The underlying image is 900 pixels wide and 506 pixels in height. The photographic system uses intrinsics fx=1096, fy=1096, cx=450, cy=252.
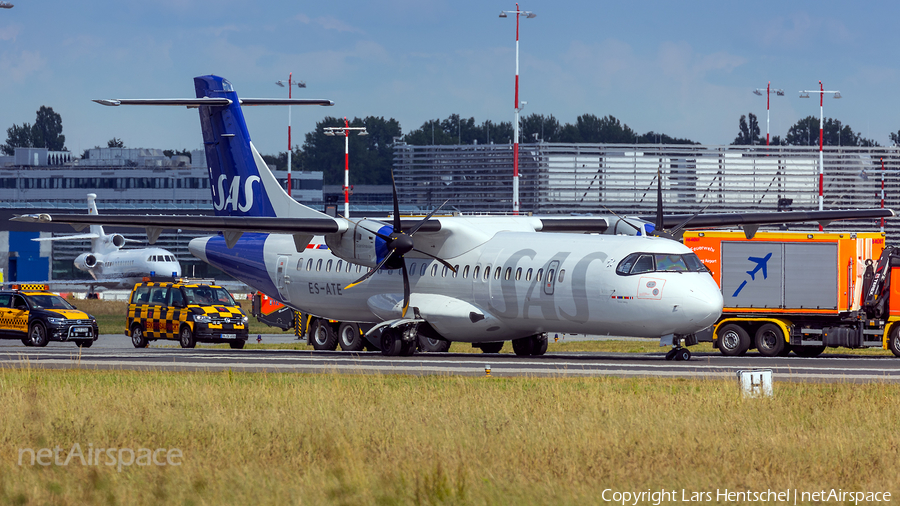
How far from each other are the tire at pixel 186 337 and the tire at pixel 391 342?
310 inches

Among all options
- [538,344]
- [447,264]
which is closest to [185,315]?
[447,264]

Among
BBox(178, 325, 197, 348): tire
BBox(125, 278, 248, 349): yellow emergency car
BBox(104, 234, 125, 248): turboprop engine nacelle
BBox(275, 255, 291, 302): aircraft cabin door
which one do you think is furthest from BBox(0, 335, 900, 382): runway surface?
BBox(104, 234, 125, 248): turboprop engine nacelle

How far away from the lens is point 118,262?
81.8m

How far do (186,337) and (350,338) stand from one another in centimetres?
536

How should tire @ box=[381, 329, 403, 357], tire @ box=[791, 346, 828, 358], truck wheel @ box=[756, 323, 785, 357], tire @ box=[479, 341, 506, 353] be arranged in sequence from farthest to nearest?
tire @ box=[479, 341, 506, 353] → tire @ box=[791, 346, 828, 358] → truck wheel @ box=[756, 323, 785, 357] → tire @ box=[381, 329, 403, 357]

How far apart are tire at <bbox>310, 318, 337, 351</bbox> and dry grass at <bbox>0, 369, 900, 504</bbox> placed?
527 inches

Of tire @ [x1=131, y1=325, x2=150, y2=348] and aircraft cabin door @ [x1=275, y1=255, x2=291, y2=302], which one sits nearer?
aircraft cabin door @ [x1=275, y1=255, x2=291, y2=302]

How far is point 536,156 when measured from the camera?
9569 centimetres

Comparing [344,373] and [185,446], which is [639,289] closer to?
[344,373]

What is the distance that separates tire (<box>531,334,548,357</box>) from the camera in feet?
93.7

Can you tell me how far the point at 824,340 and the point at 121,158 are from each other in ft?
401

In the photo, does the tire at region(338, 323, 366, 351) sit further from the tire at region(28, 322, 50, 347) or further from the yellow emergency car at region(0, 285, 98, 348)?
the tire at region(28, 322, 50, 347)

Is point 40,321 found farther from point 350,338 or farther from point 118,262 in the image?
point 118,262

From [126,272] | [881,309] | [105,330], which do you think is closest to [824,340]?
[881,309]
